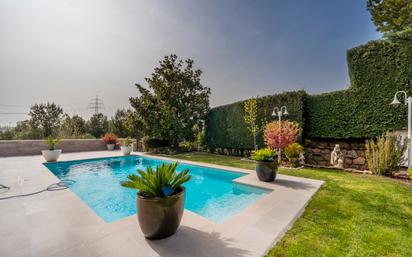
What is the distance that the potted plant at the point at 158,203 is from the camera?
2.52 meters

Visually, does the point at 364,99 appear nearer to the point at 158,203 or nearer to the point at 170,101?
the point at 158,203

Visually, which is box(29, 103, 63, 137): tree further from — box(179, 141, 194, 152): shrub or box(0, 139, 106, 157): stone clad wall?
box(179, 141, 194, 152): shrub

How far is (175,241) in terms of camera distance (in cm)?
258

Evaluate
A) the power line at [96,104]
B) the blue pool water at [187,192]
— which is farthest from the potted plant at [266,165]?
the power line at [96,104]

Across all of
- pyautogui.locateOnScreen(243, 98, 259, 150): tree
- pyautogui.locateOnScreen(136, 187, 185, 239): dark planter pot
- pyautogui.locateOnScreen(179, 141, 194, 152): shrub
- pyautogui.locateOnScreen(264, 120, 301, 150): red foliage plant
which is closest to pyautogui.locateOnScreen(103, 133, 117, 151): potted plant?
pyautogui.locateOnScreen(179, 141, 194, 152): shrub

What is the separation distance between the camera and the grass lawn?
2449 mm

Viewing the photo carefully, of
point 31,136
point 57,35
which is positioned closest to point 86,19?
point 57,35

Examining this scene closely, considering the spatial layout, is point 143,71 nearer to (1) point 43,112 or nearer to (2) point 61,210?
(2) point 61,210

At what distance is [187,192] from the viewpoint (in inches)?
239

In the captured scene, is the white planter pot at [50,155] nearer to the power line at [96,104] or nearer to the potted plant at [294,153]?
the potted plant at [294,153]

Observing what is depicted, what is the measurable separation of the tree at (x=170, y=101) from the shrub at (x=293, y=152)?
7.88 metres

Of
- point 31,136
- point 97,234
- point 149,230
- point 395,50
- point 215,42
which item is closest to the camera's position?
point 149,230

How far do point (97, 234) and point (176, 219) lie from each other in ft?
4.02

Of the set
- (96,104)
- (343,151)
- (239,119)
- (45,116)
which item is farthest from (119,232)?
(96,104)
